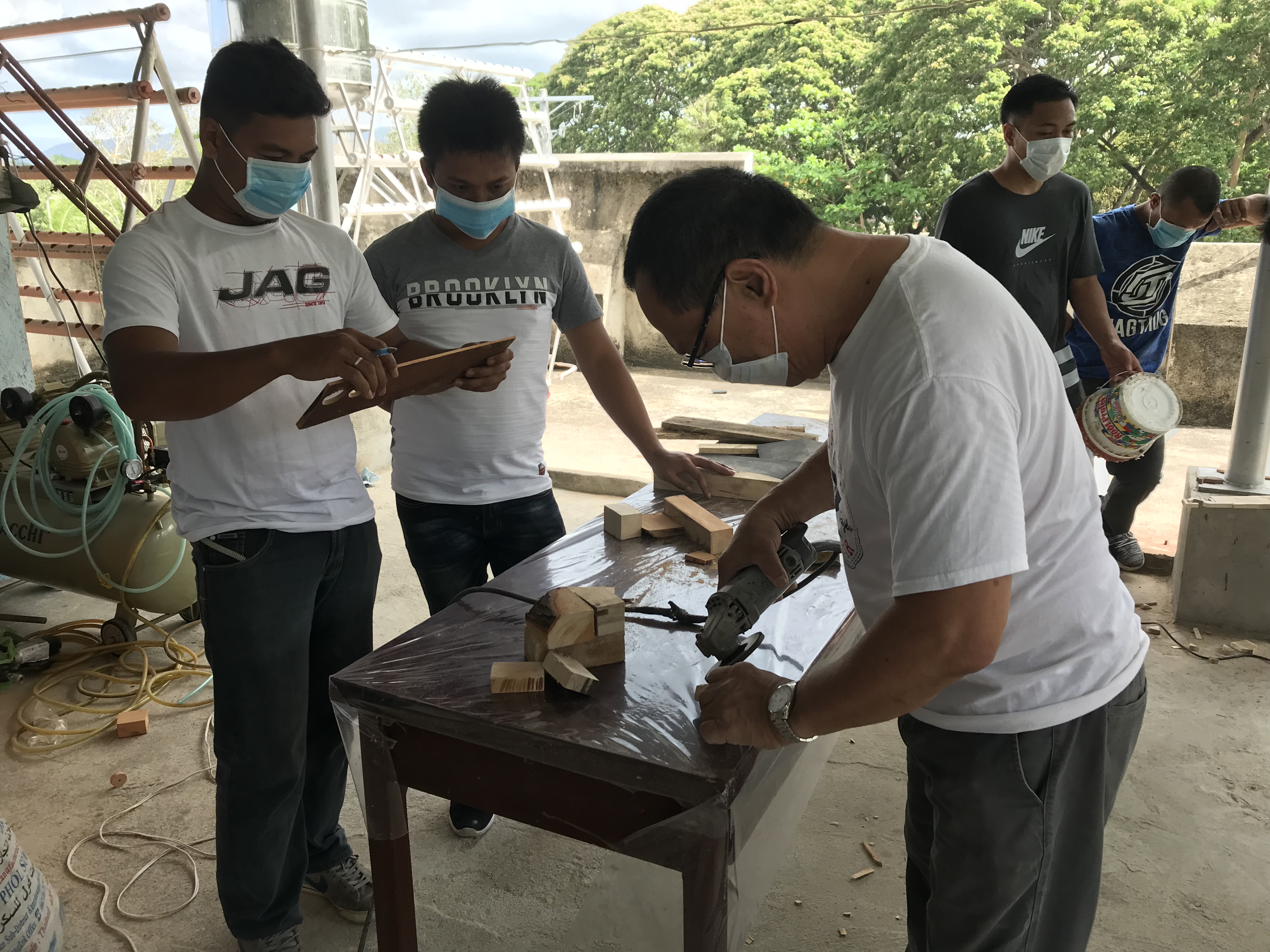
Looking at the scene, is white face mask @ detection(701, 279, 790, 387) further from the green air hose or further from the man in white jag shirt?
the green air hose

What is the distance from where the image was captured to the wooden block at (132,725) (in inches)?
121

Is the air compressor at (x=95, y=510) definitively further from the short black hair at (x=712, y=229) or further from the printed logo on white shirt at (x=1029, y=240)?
the printed logo on white shirt at (x=1029, y=240)

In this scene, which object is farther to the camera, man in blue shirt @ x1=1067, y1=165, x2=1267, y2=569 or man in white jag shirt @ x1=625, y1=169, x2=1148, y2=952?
man in blue shirt @ x1=1067, y1=165, x2=1267, y2=569

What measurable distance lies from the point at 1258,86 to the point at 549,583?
14.3m

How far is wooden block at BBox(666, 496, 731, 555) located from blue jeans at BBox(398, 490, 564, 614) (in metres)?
0.32

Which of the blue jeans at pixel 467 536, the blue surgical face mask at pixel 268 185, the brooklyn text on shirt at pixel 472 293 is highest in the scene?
the blue surgical face mask at pixel 268 185

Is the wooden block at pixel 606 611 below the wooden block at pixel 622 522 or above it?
above

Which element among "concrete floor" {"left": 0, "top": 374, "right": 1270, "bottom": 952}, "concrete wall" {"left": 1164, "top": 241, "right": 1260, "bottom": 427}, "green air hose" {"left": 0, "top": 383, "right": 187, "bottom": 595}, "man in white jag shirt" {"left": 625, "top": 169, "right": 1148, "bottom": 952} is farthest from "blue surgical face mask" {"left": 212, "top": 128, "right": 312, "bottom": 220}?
"concrete wall" {"left": 1164, "top": 241, "right": 1260, "bottom": 427}

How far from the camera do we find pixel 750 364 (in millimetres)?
1186

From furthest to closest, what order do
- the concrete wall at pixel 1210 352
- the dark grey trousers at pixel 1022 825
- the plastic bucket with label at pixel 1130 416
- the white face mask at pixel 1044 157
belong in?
the concrete wall at pixel 1210 352, the white face mask at pixel 1044 157, the plastic bucket with label at pixel 1130 416, the dark grey trousers at pixel 1022 825

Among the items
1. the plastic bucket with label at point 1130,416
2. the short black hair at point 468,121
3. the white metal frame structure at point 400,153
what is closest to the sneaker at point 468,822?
the short black hair at point 468,121

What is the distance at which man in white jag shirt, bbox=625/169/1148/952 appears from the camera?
3.15 ft

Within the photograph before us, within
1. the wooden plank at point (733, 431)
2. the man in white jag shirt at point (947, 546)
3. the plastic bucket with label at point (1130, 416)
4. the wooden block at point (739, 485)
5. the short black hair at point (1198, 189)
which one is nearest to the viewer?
the man in white jag shirt at point (947, 546)

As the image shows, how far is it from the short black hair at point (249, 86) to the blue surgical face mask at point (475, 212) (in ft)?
1.64
